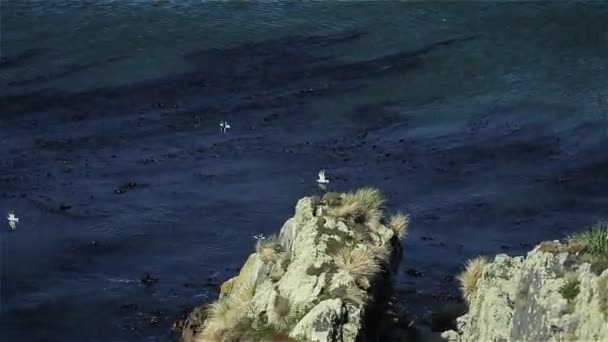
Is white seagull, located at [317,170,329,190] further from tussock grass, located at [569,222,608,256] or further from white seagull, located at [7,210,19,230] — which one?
tussock grass, located at [569,222,608,256]

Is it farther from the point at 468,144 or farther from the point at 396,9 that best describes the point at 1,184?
the point at 396,9

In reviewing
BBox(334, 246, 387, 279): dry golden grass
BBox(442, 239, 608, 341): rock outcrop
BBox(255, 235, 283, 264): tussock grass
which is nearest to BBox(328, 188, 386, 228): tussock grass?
BBox(334, 246, 387, 279): dry golden grass

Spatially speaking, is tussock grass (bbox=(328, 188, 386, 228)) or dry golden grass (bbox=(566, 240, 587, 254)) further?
tussock grass (bbox=(328, 188, 386, 228))

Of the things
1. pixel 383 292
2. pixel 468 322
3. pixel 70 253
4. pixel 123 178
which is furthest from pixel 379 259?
pixel 123 178

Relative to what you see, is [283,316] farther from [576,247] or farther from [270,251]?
[576,247]

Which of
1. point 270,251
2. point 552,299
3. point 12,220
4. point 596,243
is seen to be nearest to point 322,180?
point 12,220

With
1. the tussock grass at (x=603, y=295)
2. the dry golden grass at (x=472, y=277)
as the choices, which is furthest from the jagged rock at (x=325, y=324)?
the tussock grass at (x=603, y=295)
